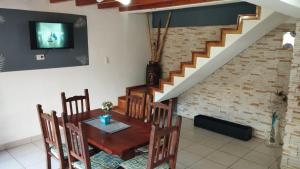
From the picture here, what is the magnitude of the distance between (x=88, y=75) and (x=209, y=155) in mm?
2459

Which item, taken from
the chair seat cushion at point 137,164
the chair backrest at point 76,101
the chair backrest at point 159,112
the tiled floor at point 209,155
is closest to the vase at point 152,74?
the tiled floor at point 209,155

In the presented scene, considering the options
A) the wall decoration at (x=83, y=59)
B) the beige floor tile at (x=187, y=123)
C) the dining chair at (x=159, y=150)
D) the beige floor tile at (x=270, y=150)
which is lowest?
the beige floor tile at (x=270, y=150)

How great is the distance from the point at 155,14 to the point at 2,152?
3.74m

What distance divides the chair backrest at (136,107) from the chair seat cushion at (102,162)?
29.2 inches

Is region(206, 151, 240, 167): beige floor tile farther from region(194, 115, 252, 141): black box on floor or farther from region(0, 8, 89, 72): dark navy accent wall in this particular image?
region(0, 8, 89, 72): dark navy accent wall

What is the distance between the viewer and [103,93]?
182 inches

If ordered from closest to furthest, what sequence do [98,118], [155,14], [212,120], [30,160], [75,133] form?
[75,133] < [98,118] < [30,160] < [212,120] < [155,14]

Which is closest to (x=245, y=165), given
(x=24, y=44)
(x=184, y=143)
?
(x=184, y=143)

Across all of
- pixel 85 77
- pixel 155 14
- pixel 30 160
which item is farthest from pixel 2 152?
pixel 155 14

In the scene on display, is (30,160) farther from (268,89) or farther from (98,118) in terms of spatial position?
(268,89)

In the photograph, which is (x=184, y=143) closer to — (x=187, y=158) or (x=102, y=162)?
(x=187, y=158)

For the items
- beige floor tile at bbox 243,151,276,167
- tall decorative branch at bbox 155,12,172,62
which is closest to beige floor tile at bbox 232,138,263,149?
beige floor tile at bbox 243,151,276,167

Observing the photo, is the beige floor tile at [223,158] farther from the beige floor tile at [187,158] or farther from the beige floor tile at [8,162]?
the beige floor tile at [8,162]

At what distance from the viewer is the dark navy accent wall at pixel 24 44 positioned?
3.29m
